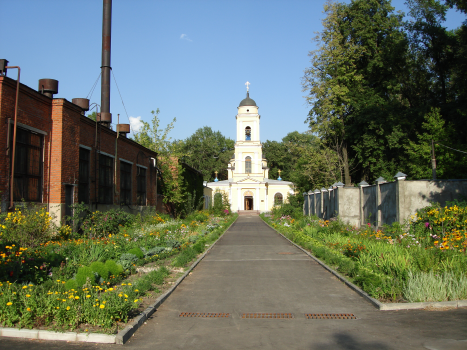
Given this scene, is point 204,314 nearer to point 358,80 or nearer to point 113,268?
point 113,268

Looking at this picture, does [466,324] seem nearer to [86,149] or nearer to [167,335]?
[167,335]

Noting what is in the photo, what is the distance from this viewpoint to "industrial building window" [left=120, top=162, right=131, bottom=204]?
72.0ft

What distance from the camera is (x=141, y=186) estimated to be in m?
25.5

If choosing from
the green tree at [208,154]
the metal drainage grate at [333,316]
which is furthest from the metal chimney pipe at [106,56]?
the green tree at [208,154]

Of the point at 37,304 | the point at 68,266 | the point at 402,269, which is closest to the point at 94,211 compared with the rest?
the point at 68,266

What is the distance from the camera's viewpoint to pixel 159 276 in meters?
9.26

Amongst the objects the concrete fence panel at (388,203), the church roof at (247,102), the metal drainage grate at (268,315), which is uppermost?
the church roof at (247,102)

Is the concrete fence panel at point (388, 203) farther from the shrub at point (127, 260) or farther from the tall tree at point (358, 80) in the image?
the tall tree at point (358, 80)

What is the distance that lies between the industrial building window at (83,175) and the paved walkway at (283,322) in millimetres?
8603

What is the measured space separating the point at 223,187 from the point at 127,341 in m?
65.9

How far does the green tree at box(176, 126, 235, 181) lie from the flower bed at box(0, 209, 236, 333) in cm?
7627

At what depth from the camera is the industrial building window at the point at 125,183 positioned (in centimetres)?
2194

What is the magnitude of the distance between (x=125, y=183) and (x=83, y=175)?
214 inches

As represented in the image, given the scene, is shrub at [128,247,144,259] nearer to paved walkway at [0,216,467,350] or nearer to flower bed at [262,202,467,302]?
paved walkway at [0,216,467,350]
